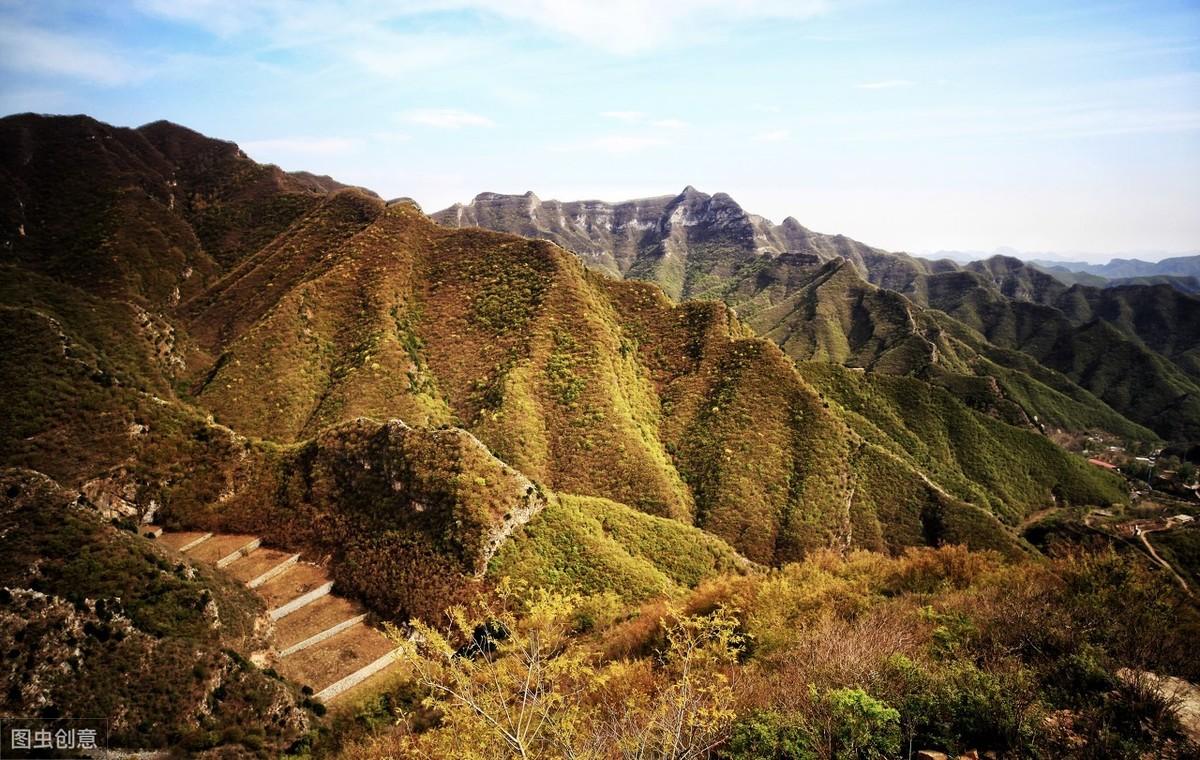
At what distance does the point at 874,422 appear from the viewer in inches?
3561

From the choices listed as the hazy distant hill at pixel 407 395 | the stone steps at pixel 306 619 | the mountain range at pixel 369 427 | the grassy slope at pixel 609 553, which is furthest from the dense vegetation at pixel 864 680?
the hazy distant hill at pixel 407 395

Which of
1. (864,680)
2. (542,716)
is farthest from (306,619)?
(864,680)

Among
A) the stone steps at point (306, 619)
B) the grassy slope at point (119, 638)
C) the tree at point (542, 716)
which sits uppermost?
the tree at point (542, 716)

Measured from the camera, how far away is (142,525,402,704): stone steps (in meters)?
30.2

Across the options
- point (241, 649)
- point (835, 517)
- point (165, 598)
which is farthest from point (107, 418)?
point (835, 517)

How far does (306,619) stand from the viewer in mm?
34438

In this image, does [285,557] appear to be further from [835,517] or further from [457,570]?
[835,517]

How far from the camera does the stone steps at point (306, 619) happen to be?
1190 inches

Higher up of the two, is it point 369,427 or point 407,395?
point 407,395

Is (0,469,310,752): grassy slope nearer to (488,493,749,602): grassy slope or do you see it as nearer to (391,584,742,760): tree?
(391,584,742,760): tree

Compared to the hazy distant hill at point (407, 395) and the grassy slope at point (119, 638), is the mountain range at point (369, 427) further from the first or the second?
the hazy distant hill at point (407, 395)

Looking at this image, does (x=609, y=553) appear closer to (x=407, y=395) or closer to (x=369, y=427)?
(x=369, y=427)

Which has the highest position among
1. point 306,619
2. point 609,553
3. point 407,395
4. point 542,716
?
point 407,395

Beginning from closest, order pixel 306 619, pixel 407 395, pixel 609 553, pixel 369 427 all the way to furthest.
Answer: pixel 306 619 → pixel 609 553 → pixel 369 427 → pixel 407 395
